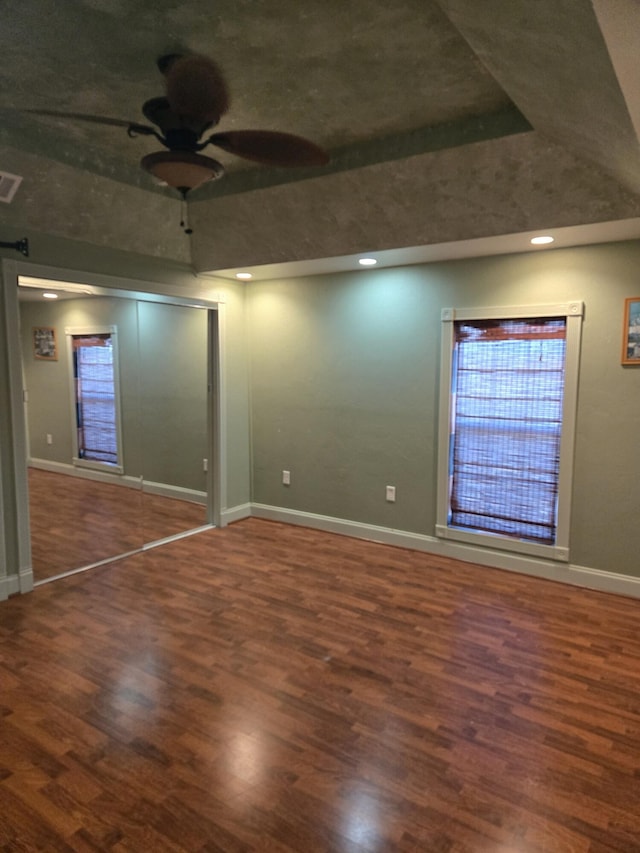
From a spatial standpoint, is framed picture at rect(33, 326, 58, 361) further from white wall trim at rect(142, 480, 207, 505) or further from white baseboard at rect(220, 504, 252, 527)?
white baseboard at rect(220, 504, 252, 527)

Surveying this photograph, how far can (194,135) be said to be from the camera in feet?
6.95

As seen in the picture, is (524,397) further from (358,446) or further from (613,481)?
(358,446)

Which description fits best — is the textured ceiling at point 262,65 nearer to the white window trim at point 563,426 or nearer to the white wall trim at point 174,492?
the white window trim at point 563,426

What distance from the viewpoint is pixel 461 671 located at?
258 centimetres

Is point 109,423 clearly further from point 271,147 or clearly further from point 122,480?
point 271,147

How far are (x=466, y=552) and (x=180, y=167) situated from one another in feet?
10.6

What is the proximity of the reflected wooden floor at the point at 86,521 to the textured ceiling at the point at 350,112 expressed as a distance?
73.6 inches

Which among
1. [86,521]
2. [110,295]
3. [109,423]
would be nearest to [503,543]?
[109,423]

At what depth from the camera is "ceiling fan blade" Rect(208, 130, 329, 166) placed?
196 centimetres

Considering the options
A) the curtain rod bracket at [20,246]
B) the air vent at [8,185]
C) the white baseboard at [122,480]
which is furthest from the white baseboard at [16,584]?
the air vent at [8,185]

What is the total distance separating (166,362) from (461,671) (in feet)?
10.7

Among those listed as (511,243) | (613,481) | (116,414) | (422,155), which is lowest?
(613,481)

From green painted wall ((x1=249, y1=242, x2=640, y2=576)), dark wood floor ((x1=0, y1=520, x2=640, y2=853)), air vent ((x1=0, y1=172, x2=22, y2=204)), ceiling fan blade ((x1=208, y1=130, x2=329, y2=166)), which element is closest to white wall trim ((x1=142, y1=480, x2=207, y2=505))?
green painted wall ((x1=249, y1=242, x2=640, y2=576))

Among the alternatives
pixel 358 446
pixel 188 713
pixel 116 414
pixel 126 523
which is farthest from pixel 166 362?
pixel 188 713
